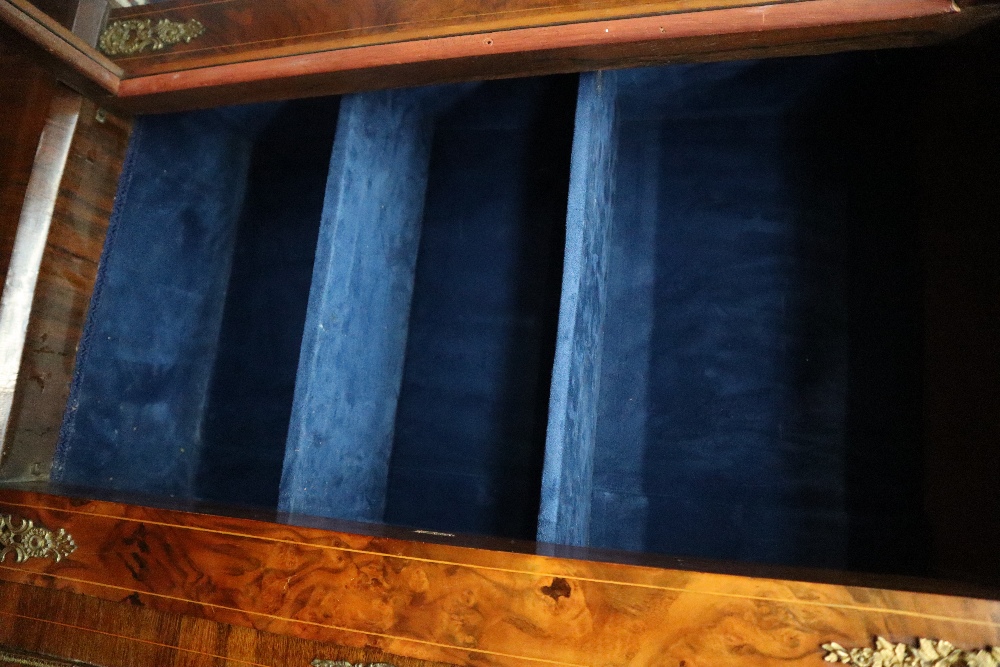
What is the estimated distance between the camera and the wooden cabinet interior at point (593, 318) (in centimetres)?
187

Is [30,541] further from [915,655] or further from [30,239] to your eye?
[915,655]

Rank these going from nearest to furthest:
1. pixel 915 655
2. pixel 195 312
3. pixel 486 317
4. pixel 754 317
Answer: pixel 915 655 < pixel 754 317 < pixel 486 317 < pixel 195 312

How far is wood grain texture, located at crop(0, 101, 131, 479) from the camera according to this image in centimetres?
186

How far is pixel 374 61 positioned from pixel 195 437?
1574 mm

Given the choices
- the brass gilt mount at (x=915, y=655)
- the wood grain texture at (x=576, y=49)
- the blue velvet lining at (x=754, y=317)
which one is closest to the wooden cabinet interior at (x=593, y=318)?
the blue velvet lining at (x=754, y=317)

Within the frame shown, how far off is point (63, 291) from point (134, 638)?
95cm

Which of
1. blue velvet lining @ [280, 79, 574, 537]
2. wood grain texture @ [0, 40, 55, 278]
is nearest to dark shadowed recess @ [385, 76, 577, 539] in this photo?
blue velvet lining @ [280, 79, 574, 537]

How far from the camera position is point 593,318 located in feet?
6.59

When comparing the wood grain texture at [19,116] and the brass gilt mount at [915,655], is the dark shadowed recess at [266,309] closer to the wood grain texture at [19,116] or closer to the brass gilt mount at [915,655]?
the wood grain texture at [19,116]

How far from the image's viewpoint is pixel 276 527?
1.43 meters

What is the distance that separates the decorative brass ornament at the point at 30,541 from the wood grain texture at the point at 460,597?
0.02 meters

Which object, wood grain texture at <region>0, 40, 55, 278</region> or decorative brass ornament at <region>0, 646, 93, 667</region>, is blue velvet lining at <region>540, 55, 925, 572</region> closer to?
decorative brass ornament at <region>0, 646, 93, 667</region>

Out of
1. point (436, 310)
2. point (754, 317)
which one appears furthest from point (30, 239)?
point (754, 317)

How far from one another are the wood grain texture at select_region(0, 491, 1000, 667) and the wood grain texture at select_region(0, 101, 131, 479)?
0.31 m
